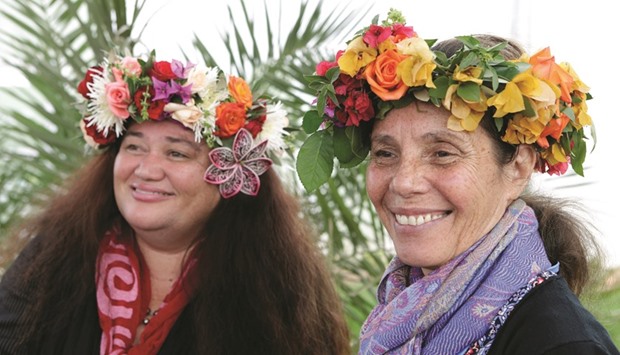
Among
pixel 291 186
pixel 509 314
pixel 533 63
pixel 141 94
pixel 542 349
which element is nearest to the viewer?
pixel 542 349

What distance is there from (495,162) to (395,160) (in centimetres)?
24

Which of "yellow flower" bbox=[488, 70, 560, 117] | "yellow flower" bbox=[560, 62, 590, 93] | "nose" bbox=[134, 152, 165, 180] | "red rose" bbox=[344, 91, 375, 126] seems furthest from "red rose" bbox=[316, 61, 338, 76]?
"nose" bbox=[134, 152, 165, 180]

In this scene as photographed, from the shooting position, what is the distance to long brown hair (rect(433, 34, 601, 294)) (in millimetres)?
2240

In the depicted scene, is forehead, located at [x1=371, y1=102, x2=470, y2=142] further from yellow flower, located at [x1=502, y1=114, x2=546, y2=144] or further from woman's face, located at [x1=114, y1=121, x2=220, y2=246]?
woman's face, located at [x1=114, y1=121, x2=220, y2=246]

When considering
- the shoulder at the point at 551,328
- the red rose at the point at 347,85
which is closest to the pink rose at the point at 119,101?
the red rose at the point at 347,85

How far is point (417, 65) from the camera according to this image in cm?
215

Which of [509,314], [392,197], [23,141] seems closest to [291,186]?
[23,141]

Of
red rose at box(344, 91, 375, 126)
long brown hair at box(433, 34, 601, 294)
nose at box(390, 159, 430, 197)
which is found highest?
red rose at box(344, 91, 375, 126)

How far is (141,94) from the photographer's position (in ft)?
11.1

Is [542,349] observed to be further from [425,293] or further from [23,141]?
[23,141]

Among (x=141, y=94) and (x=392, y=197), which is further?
(x=141, y=94)

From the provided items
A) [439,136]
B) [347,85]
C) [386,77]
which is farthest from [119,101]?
[439,136]

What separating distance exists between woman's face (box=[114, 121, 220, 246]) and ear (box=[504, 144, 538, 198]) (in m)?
1.52

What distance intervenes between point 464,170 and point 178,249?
173 centimetres
